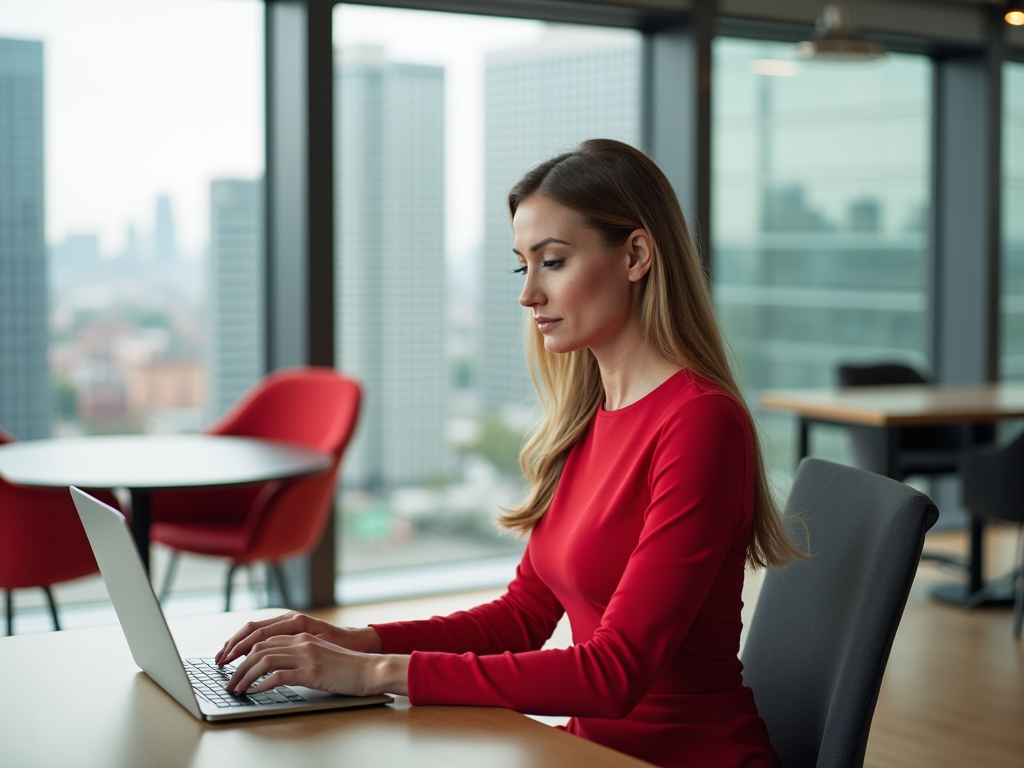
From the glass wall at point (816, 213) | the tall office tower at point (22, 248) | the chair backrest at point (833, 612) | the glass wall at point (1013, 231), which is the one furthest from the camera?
the glass wall at point (1013, 231)

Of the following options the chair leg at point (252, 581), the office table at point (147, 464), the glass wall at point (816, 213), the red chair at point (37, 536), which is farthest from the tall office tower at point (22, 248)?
the glass wall at point (816, 213)

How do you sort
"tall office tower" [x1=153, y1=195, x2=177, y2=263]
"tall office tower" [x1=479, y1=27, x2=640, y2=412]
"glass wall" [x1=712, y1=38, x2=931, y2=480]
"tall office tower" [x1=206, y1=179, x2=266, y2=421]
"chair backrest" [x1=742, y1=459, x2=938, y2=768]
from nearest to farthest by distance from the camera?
"chair backrest" [x1=742, y1=459, x2=938, y2=768] → "tall office tower" [x1=153, y1=195, x2=177, y2=263] → "tall office tower" [x1=206, y1=179, x2=266, y2=421] → "tall office tower" [x1=479, y1=27, x2=640, y2=412] → "glass wall" [x1=712, y1=38, x2=931, y2=480]

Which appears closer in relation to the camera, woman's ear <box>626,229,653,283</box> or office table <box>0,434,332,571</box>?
woman's ear <box>626,229,653,283</box>

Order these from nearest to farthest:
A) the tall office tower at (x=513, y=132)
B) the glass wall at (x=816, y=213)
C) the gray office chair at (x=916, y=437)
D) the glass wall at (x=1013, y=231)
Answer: the gray office chair at (x=916, y=437), the tall office tower at (x=513, y=132), the glass wall at (x=816, y=213), the glass wall at (x=1013, y=231)

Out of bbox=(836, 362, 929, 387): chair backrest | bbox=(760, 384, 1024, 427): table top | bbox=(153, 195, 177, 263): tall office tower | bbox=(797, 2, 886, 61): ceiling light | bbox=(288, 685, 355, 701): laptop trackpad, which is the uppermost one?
bbox=(797, 2, 886, 61): ceiling light

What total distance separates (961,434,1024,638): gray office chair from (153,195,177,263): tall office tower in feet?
9.88

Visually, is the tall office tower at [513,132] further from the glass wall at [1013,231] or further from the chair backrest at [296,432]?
the glass wall at [1013,231]

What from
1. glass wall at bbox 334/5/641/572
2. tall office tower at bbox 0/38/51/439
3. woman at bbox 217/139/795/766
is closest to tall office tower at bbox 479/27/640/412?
glass wall at bbox 334/5/641/572

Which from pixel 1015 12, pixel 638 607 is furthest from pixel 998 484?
pixel 638 607

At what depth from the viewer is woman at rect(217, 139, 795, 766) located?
1377 millimetres

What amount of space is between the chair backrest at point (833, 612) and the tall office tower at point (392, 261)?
128 inches

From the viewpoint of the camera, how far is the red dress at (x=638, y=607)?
138cm

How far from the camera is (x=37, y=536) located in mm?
3367

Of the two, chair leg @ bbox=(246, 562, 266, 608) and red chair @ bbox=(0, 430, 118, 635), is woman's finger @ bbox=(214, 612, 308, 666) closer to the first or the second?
red chair @ bbox=(0, 430, 118, 635)
